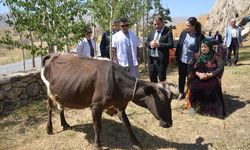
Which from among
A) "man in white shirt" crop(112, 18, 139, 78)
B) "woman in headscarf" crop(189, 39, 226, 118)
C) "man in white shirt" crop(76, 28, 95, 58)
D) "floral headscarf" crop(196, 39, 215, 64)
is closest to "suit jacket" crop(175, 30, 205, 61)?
"woman in headscarf" crop(189, 39, 226, 118)

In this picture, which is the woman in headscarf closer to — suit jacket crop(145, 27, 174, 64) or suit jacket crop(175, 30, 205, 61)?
suit jacket crop(175, 30, 205, 61)

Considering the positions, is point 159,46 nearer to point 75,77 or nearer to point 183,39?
point 183,39

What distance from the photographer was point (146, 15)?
16.7 m

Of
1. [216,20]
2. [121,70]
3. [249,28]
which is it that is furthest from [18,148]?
[216,20]

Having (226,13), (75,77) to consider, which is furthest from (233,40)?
(226,13)

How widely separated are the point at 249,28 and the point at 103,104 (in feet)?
82.8

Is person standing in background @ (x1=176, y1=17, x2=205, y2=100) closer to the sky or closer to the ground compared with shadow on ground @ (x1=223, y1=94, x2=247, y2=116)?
closer to the sky

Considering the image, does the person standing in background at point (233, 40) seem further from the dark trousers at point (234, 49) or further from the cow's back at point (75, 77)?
the cow's back at point (75, 77)

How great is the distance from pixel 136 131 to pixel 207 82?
6.20 feet

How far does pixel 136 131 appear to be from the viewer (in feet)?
22.1

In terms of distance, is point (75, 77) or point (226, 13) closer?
point (75, 77)

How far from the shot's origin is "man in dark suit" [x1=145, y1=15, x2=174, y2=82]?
7668 mm

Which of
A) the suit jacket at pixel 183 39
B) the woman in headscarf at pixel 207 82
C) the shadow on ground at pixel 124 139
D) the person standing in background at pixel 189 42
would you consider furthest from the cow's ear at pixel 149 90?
the suit jacket at pixel 183 39

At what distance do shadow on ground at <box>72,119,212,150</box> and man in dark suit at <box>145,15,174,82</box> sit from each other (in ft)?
5.43
